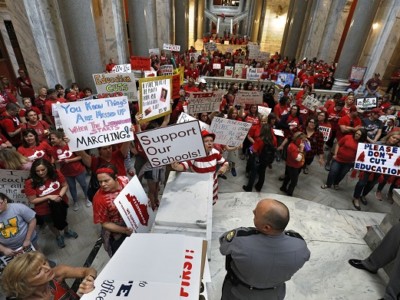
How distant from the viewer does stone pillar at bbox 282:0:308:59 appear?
20375 millimetres

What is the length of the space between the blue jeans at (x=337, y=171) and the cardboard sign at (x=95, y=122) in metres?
4.67

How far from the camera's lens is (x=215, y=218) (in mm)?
4461

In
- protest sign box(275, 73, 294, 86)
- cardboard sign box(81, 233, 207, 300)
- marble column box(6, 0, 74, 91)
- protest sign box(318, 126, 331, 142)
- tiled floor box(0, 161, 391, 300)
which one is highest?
marble column box(6, 0, 74, 91)

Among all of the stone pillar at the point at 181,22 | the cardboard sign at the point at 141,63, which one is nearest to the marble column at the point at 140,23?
the cardboard sign at the point at 141,63

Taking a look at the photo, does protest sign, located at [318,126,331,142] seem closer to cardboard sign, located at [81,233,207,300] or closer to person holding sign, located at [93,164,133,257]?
person holding sign, located at [93,164,133,257]

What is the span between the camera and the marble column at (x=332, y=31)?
15.6 metres

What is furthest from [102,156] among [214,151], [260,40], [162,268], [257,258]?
[260,40]

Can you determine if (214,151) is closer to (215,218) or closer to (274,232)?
(215,218)

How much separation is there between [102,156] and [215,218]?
221 centimetres

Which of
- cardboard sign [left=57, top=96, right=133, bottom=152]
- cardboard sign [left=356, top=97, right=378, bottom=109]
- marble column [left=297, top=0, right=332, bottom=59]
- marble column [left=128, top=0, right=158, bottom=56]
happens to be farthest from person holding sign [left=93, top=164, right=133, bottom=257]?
marble column [left=297, top=0, right=332, bottom=59]

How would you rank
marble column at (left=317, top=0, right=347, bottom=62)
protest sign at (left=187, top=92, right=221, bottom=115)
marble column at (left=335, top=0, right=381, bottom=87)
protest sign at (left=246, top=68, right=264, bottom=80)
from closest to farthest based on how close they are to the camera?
protest sign at (left=187, top=92, right=221, bottom=115) < marble column at (left=335, top=0, right=381, bottom=87) < protest sign at (left=246, top=68, right=264, bottom=80) < marble column at (left=317, top=0, right=347, bottom=62)

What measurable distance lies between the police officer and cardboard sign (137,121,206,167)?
1515mm

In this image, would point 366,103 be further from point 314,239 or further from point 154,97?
point 154,97

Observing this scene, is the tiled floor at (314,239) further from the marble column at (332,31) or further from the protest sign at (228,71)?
the marble column at (332,31)
